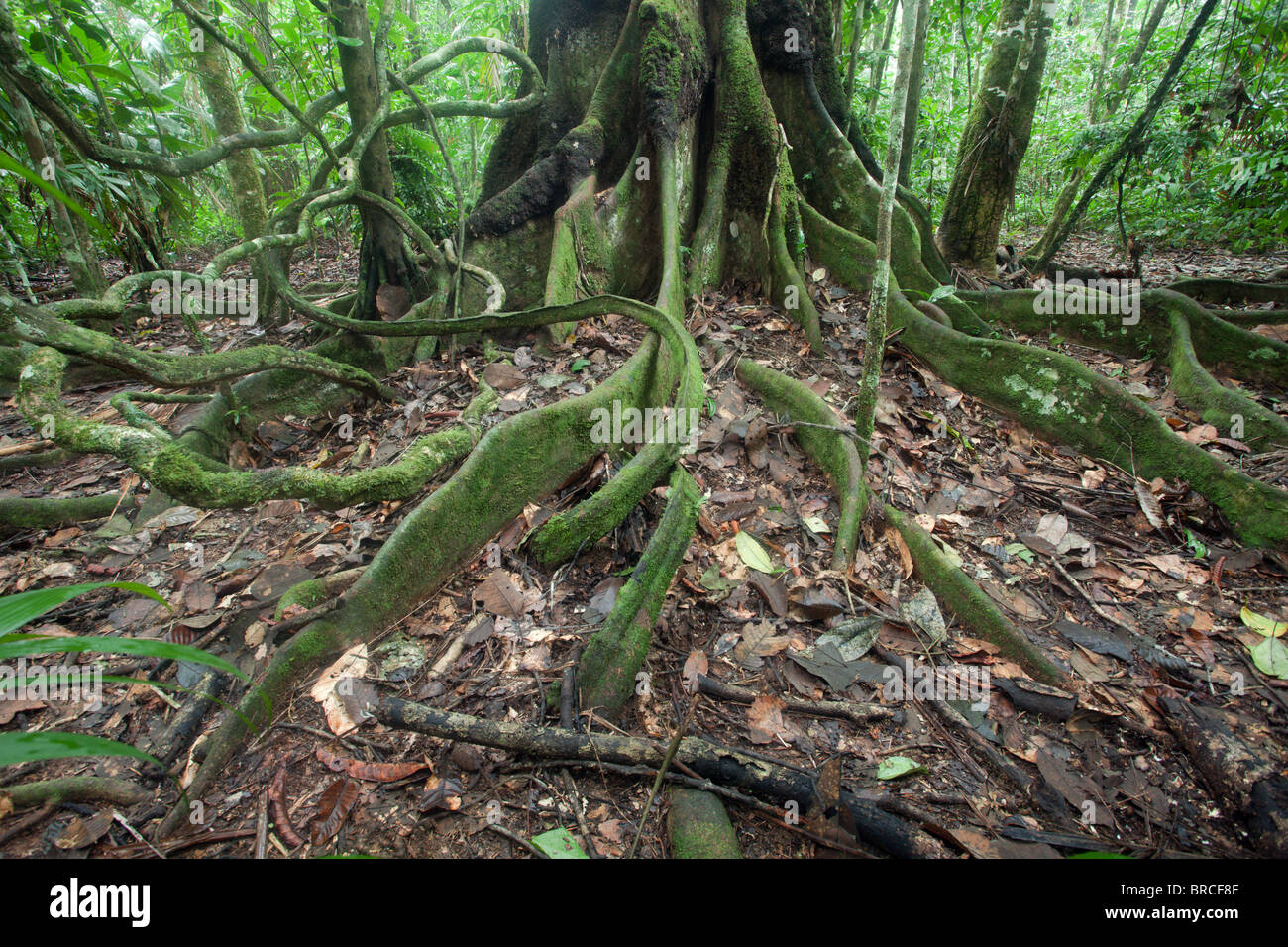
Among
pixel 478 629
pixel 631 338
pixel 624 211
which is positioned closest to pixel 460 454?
pixel 478 629

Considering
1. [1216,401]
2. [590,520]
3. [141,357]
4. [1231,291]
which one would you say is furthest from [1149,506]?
[141,357]

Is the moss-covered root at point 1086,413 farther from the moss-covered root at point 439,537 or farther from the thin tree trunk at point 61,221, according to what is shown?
the thin tree trunk at point 61,221

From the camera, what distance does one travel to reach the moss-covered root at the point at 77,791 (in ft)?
7.20

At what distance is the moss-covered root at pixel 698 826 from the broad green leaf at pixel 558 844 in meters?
0.32

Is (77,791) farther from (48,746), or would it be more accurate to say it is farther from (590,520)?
(590,520)

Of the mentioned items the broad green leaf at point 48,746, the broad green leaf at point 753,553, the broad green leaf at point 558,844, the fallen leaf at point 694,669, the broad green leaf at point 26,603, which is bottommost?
the broad green leaf at point 558,844

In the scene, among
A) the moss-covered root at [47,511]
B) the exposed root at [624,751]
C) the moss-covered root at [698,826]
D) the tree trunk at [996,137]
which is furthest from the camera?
the tree trunk at [996,137]

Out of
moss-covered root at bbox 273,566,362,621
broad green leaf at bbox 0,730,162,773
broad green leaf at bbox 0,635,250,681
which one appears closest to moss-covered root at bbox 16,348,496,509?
moss-covered root at bbox 273,566,362,621

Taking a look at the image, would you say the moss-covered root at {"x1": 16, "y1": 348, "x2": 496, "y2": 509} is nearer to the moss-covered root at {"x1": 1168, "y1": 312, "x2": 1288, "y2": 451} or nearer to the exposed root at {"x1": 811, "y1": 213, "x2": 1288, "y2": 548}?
the exposed root at {"x1": 811, "y1": 213, "x2": 1288, "y2": 548}

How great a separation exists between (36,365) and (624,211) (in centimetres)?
419

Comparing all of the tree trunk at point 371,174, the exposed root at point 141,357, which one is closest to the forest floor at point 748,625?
the exposed root at point 141,357

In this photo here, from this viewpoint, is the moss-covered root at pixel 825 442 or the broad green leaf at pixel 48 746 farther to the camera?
the moss-covered root at pixel 825 442

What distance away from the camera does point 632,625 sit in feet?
8.32

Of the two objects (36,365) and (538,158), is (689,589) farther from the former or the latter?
(538,158)
